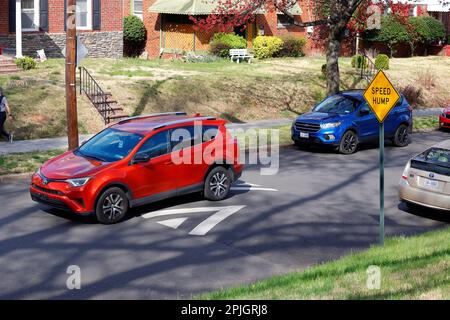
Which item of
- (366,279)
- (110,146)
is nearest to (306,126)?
(110,146)

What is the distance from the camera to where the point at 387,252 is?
35.3 ft

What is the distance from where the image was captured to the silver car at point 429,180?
1320 centimetres

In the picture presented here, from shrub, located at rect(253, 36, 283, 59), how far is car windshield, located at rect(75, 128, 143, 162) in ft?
81.7

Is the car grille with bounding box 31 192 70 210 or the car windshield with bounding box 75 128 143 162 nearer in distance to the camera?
the car grille with bounding box 31 192 70 210

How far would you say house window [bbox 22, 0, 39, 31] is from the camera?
3186 centimetres

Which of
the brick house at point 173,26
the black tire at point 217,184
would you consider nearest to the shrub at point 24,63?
the brick house at point 173,26

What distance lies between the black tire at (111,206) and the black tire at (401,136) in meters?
11.5

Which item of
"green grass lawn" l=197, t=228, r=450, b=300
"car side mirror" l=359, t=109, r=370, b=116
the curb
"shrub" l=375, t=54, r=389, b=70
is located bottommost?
"green grass lawn" l=197, t=228, r=450, b=300

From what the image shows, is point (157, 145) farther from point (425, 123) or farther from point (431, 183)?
point (425, 123)

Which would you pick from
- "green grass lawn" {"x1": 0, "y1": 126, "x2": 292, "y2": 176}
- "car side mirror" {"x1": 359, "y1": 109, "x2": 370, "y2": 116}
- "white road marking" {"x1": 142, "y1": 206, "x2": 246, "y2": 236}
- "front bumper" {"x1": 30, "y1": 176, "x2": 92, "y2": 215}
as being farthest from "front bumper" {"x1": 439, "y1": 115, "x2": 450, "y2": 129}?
"front bumper" {"x1": 30, "y1": 176, "x2": 92, "y2": 215}

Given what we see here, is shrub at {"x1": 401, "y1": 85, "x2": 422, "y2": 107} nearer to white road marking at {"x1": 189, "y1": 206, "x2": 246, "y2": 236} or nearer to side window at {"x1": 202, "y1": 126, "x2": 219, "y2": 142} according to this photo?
side window at {"x1": 202, "y1": 126, "x2": 219, "y2": 142}

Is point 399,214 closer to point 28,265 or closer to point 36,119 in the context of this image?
point 28,265

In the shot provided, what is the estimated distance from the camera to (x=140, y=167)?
13227mm
